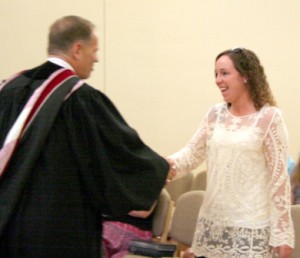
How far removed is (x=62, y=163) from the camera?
192 centimetres

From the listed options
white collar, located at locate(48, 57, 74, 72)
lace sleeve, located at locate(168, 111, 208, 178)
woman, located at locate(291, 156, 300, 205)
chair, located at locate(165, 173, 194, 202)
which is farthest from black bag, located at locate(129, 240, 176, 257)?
white collar, located at locate(48, 57, 74, 72)

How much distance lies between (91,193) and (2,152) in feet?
1.27

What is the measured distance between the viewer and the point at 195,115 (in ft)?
16.7

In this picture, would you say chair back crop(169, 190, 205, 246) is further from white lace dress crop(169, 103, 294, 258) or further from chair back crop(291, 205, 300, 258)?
white lace dress crop(169, 103, 294, 258)

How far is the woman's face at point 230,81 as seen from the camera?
7.63ft

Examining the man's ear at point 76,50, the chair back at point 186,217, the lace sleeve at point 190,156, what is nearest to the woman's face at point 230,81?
the lace sleeve at point 190,156

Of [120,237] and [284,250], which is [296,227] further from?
[120,237]

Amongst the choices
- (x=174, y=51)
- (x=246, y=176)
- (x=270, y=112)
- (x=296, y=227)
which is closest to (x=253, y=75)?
(x=270, y=112)

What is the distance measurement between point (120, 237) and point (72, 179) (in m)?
1.42

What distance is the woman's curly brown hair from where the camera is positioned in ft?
7.57

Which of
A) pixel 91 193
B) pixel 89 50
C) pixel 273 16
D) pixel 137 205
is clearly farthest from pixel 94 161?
pixel 273 16

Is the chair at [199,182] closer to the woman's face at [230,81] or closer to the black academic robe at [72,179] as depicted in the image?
the woman's face at [230,81]

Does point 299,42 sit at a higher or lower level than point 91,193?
higher

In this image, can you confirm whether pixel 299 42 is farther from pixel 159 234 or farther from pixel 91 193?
pixel 91 193
